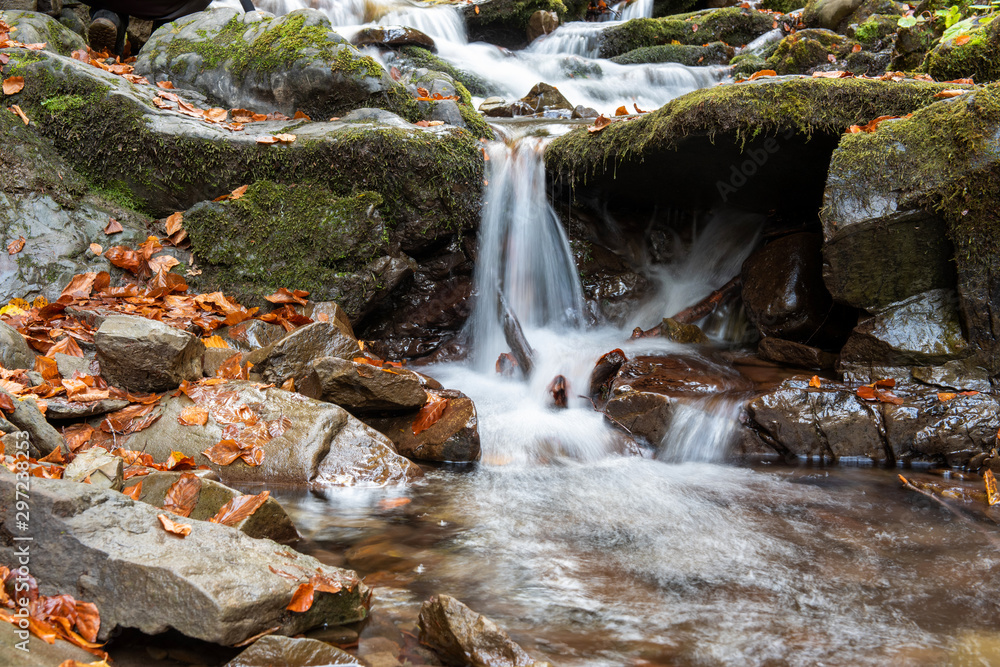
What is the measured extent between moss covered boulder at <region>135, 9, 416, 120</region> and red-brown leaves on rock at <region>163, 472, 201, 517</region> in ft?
15.7

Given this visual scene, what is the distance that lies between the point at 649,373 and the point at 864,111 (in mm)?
2802

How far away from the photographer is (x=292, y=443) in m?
3.88

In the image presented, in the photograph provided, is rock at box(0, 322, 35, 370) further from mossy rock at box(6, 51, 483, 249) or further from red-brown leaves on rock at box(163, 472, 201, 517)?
mossy rock at box(6, 51, 483, 249)

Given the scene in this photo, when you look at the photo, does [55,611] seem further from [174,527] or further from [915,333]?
[915,333]

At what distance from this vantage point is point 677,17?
561 inches

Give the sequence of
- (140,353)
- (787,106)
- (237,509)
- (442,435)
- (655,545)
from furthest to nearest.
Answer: (787,106) < (442,435) < (140,353) < (655,545) < (237,509)

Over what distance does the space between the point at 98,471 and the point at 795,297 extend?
5548 millimetres

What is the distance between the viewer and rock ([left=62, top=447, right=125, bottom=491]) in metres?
2.66

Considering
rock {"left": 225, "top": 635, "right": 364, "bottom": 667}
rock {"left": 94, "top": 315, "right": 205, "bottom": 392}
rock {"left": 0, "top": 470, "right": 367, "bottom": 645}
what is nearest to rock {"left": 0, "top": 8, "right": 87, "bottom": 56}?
rock {"left": 94, "top": 315, "right": 205, "bottom": 392}

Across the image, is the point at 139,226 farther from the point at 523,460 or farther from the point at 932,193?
the point at 932,193

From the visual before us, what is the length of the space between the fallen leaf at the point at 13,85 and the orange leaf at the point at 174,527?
5.28 m

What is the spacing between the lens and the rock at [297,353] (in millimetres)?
4523

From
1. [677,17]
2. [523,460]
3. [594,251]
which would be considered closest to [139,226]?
[523,460]

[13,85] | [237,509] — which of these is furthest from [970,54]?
[13,85]
